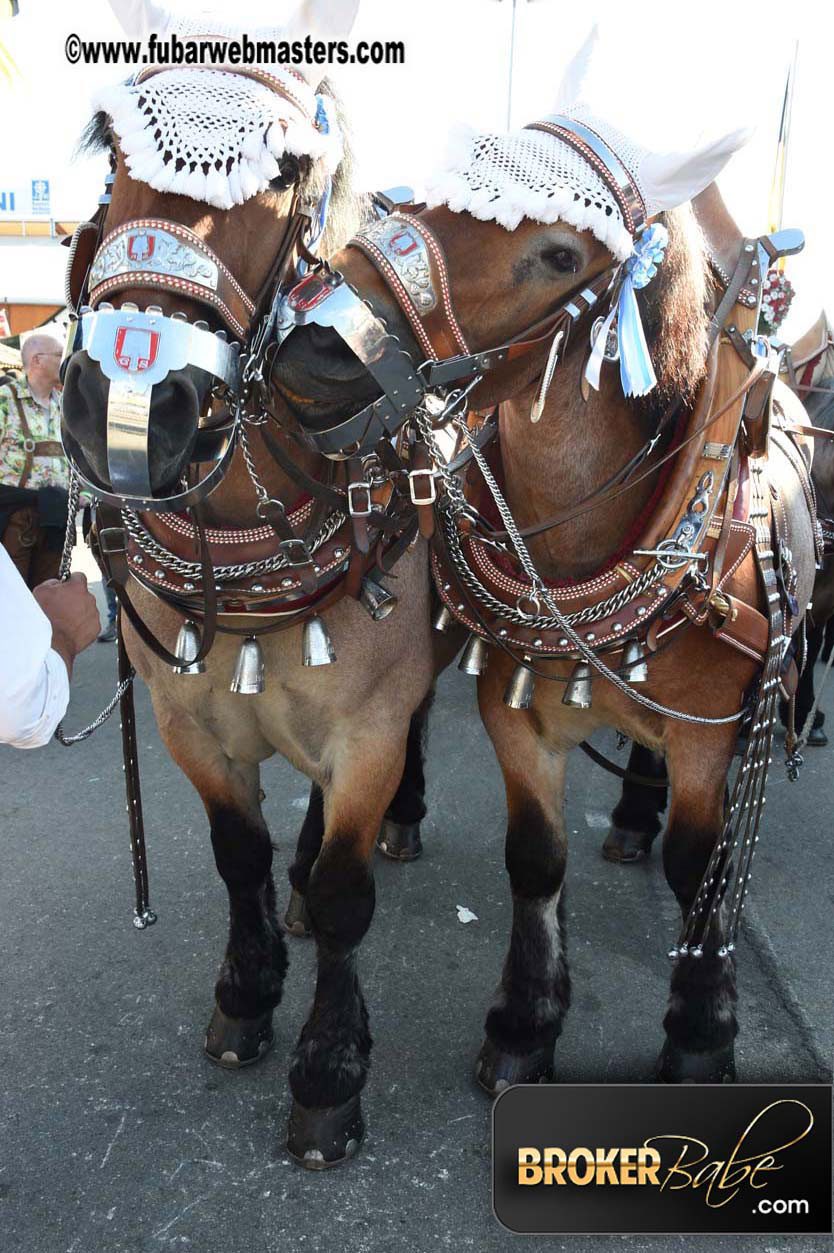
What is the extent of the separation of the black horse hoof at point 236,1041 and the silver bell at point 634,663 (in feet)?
4.10

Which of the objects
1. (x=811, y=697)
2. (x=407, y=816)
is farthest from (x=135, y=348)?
(x=811, y=697)

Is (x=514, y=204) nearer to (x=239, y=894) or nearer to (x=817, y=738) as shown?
(x=239, y=894)

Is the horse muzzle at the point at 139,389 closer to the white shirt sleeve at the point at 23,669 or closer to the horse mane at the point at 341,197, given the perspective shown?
the white shirt sleeve at the point at 23,669

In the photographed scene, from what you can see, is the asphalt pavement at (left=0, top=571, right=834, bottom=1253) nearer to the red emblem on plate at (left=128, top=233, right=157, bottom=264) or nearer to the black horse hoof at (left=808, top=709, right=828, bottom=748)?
the black horse hoof at (left=808, top=709, right=828, bottom=748)

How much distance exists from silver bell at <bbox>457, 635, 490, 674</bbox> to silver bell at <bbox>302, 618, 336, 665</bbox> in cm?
41

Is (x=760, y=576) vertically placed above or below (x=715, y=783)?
above

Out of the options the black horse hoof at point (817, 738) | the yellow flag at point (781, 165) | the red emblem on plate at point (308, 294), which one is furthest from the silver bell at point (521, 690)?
the yellow flag at point (781, 165)

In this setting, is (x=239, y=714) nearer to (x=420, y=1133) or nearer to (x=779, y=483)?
(x=420, y=1133)

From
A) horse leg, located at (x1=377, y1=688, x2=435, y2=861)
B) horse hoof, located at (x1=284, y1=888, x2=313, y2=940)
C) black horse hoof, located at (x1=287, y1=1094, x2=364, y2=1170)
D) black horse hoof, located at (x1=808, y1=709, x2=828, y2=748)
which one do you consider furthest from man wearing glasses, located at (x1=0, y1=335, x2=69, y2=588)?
black horse hoof, located at (x1=808, y1=709, x2=828, y2=748)

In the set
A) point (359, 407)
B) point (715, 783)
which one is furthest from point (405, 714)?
point (359, 407)

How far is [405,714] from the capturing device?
2.17m

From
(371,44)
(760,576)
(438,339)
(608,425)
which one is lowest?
(760,576)

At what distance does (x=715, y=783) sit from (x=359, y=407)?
118cm

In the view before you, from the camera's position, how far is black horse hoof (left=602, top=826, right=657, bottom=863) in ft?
11.3
